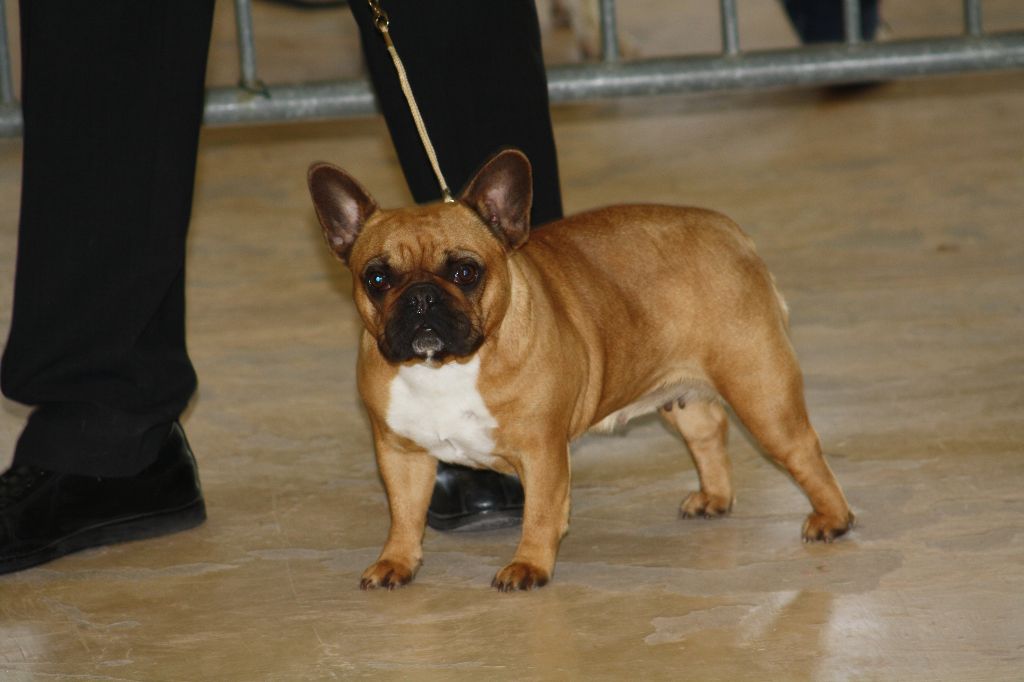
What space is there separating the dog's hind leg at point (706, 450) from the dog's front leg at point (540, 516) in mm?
433

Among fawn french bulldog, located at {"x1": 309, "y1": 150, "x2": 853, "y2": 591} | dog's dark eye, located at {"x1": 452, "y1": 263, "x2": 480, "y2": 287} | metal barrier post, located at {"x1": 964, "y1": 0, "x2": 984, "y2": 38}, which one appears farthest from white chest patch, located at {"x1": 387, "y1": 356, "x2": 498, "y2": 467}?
metal barrier post, located at {"x1": 964, "y1": 0, "x2": 984, "y2": 38}

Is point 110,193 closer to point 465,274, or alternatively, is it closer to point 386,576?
point 465,274

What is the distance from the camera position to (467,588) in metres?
2.65

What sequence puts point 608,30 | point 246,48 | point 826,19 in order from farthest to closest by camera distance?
point 826,19
point 608,30
point 246,48

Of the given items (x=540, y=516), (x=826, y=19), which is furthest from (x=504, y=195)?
(x=826, y=19)

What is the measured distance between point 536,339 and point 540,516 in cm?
32

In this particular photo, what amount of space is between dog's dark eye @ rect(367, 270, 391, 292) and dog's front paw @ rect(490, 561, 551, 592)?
0.54 m

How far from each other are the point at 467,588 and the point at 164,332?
2.87ft

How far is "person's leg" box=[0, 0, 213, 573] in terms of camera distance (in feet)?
9.36

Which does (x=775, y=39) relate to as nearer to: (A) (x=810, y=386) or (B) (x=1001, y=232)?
(B) (x=1001, y=232)

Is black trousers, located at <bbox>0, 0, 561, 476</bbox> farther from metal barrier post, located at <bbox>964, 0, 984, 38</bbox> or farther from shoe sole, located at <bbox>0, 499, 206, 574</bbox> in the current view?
metal barrier post, located at <bbox>964, 0, 984, 38</bbox>

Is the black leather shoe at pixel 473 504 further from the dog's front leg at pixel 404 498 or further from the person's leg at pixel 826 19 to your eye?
the person's leg at pixel 826 19

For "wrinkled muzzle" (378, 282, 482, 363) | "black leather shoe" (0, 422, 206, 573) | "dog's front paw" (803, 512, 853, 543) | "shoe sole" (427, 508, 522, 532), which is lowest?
"shoe sole" (427, 508, 522, 532)

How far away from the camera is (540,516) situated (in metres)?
2.65
